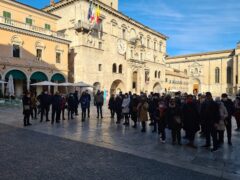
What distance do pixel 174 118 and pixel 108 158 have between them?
9.44 feet

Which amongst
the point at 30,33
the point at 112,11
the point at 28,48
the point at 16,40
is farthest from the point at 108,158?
the point at 112,11

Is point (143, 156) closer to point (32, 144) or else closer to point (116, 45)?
point (32, 144)

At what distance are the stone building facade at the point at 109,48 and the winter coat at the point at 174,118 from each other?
84.6ft

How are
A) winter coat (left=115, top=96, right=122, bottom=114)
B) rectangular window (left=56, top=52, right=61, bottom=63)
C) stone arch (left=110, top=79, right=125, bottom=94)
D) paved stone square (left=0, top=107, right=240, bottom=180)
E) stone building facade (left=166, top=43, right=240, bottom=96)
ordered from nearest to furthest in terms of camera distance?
paved stone square (left=0, top=107, right=240, bottom=180) → winter coat (left=115, top=96, right=122, bottom=114) → rectangular window (left=56, top=52, right=61, bottom=63) → stone arch (left=110, top=79, right=125, bottom=94) → stone building facade (left=166, top=43, right=240, bottom=96)

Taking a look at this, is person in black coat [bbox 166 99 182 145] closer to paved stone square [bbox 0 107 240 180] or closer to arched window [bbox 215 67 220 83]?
paved stone square [bbox 0 107 240 180]

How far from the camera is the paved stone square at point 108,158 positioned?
489 cm

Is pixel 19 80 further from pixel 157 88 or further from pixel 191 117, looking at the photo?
pixel 157 88

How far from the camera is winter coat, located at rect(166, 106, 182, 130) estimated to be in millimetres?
7488

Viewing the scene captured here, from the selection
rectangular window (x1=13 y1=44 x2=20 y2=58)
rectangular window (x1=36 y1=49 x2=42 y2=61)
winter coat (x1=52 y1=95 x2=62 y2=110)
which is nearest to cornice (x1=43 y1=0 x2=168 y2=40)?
rectangular window (x1=36 y1=49 x2=42 y2=61)

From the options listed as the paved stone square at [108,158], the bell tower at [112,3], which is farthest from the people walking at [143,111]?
the bell tower at [112,3]

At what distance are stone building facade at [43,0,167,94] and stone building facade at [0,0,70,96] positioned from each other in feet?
11.2

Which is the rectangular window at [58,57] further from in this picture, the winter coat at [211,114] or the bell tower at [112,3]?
the winter coat at [211,114]

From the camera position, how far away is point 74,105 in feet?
45.7

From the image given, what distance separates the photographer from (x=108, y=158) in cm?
603
